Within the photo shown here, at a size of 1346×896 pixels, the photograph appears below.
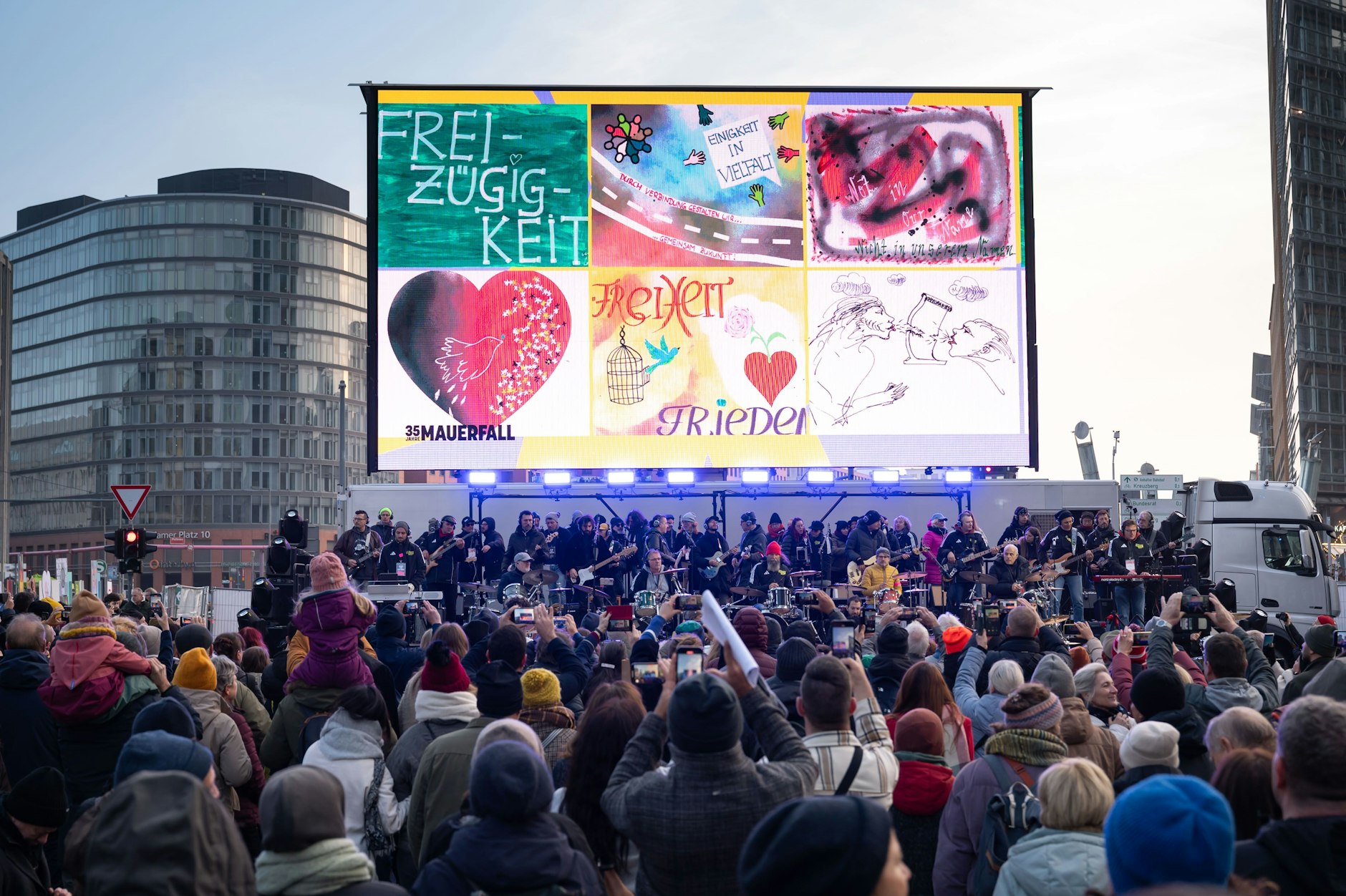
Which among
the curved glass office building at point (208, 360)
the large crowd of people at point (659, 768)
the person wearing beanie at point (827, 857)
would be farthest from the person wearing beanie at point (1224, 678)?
the curved glass office building at point (208, 360)

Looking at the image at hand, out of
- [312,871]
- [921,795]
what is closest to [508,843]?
[312,871]

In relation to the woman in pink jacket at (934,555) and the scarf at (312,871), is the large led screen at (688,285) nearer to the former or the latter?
the woman in pink jacket at (934,555)

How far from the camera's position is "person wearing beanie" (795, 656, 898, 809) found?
4.75 metres

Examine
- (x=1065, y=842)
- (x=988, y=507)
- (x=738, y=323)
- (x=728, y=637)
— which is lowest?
(x=1065, y=842)

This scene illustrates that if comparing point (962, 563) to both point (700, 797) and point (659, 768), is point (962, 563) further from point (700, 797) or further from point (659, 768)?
point (700, 797)

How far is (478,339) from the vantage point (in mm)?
22391

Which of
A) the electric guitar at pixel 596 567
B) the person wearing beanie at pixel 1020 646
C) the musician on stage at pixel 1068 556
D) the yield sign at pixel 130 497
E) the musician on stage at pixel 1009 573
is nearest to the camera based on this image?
the person wearing beanie at pixel 1020 646

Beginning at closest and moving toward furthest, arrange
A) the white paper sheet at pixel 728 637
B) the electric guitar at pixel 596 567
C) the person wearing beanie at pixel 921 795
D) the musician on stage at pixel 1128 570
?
1. the white paper sheet at pixel 728 637
2. the person wearing beanie at pixel 921 795
3. the musician on stage at pixel 1128 570
4. the electric guitar at pixel 596 567

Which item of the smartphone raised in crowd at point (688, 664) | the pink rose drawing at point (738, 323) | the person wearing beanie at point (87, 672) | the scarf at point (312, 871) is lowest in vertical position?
the scarf at point (312, 871)

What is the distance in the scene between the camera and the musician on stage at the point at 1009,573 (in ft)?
65.2

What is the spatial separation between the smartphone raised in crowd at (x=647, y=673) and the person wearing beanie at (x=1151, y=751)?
76.8 inches

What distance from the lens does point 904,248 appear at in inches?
911

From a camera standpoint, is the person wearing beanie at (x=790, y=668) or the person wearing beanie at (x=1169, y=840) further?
the person wearing beanie at (x=790, y=668)

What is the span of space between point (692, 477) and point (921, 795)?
57.4 feet
